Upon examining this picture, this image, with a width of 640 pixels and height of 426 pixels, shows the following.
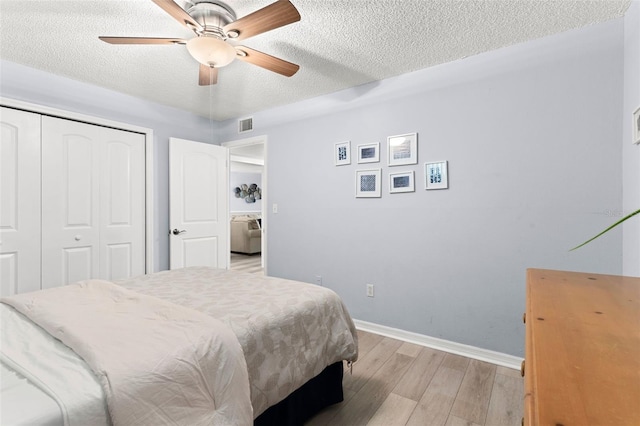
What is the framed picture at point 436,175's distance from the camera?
250 centimetres

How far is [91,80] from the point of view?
2875mm

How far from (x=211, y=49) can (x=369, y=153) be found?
1.62 metres

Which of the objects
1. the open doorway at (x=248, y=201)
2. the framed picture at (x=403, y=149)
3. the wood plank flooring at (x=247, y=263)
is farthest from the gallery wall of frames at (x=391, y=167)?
the wood plank flooring at (x=247, y=263)

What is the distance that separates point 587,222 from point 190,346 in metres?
2.42

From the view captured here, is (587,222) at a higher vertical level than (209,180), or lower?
lower

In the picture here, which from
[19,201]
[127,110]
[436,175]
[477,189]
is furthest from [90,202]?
[477,189]

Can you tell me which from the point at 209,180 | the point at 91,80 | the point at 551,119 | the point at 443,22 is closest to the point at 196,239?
the point at 209,180

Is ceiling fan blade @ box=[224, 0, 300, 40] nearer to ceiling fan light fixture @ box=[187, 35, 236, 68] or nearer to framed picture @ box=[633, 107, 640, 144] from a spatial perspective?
ceiling fan light fixture @ box=[187, 35, 236, 68]

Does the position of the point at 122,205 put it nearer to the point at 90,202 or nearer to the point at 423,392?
the point at 90,202

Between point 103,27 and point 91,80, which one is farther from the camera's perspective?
point 91,80

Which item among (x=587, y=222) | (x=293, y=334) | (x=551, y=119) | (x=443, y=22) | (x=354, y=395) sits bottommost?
(x=354, y=395)

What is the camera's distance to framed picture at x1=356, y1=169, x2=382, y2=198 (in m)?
2.86

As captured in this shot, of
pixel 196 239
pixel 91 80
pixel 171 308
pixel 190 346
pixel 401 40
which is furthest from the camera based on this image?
pixel 196 239

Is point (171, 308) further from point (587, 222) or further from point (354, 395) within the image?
point (587, 222)
